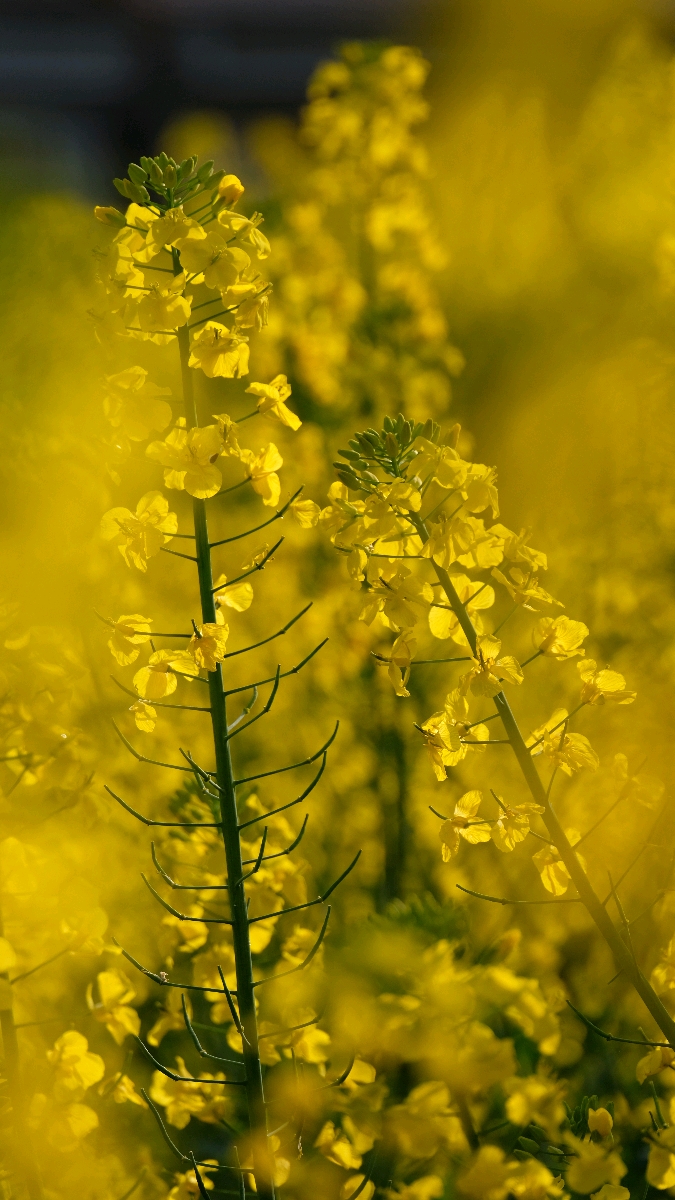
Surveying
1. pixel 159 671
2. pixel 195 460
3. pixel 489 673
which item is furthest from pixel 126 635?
pixel 489 673

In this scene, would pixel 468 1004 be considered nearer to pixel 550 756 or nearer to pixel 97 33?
pixel 550 756

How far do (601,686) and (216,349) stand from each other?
0.69 m

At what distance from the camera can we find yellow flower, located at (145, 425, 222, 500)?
4.54 feet

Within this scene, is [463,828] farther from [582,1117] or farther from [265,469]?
[582,1117]

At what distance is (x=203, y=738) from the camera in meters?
3.23

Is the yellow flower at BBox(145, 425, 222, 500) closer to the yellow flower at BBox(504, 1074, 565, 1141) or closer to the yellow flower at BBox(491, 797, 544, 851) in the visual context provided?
the yellow flower at BBox(491, 797, 544, 851)

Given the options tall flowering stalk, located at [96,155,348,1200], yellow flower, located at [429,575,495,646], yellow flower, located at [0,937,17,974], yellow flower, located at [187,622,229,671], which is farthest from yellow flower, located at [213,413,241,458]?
yellow flower, located at [0,937,17,974]

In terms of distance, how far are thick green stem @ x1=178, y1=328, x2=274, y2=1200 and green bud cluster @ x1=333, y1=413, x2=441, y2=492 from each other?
21cm

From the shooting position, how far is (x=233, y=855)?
4.78 ft

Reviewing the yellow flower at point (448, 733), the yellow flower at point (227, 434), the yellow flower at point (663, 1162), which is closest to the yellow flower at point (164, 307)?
the yellow flower at point (227, 434)

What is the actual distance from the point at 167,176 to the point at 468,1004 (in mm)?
1454

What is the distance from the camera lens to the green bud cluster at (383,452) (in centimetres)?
144

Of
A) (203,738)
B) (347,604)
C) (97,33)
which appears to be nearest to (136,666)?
(203,738)

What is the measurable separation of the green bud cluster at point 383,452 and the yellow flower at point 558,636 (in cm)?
29
